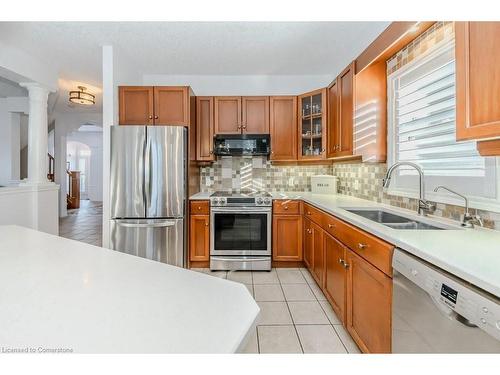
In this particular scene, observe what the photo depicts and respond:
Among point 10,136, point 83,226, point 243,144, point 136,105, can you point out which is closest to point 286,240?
point 243,144

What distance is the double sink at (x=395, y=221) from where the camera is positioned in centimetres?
163

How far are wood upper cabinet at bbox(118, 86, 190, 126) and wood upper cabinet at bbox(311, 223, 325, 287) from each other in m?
1.89

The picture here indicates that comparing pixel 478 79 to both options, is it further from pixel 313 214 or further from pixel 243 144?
pixel 243 144

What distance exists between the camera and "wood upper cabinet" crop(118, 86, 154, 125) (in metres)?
3.05

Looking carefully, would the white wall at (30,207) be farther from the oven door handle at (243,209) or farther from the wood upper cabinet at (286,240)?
the wood upper cabinet at (286,240)

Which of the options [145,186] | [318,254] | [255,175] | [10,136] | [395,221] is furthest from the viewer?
Answer: [10,136]

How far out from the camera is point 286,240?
3145mm

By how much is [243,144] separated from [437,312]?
106 inches

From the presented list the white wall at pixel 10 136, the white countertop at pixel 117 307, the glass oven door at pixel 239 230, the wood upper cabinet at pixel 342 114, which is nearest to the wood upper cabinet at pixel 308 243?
the glass oven door at pixel 239 230

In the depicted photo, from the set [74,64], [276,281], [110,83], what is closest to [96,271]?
[276,281]

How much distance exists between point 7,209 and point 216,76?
3.09 metres

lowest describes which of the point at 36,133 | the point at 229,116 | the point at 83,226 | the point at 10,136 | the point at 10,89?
the point at 83,226

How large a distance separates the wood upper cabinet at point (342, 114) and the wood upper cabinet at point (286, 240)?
0.96m
